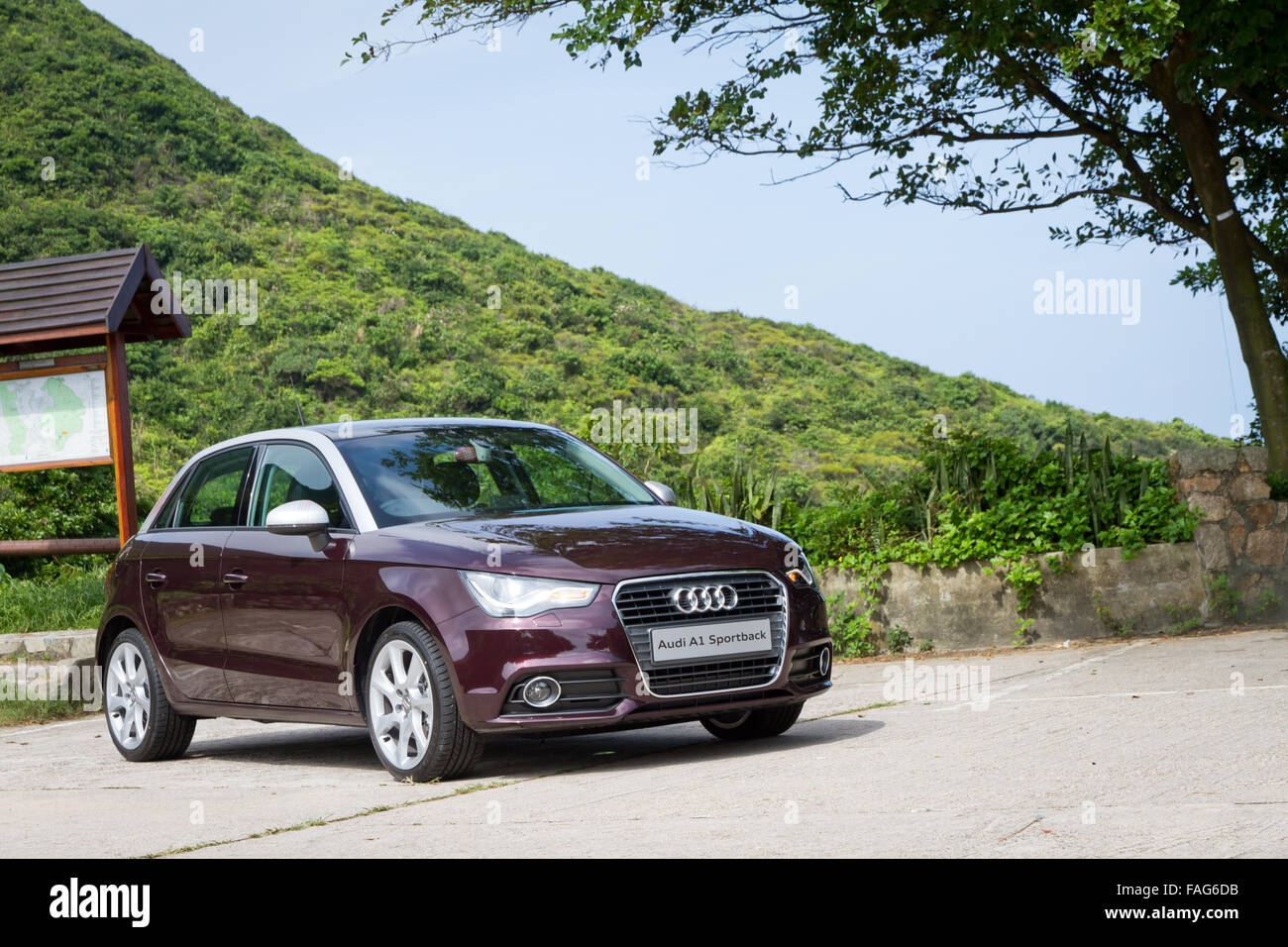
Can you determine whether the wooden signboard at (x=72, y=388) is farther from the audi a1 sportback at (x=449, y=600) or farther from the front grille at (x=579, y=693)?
the front grille at (x=579, y=693)

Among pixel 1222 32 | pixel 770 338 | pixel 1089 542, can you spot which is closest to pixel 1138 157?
pixel 1222 32

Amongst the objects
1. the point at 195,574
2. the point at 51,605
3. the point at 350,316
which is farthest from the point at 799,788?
the point at 350,316

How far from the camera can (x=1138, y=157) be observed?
15898 mm

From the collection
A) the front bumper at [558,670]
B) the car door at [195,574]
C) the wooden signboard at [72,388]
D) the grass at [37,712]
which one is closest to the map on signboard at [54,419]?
the wooden signboard at [72,388]

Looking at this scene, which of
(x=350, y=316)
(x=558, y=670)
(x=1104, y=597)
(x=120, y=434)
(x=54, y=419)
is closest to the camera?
(x=558, y=670)

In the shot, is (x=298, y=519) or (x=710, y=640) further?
(x=298, y=519)

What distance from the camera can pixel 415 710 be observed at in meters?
6.82

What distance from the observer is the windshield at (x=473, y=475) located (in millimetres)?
7492

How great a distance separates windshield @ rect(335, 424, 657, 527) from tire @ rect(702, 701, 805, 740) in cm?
127

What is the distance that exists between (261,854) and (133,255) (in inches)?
401

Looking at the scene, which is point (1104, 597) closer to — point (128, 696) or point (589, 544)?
point (589, 544)

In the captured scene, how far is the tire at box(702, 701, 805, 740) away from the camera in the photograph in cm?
768

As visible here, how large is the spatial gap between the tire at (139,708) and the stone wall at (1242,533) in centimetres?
793

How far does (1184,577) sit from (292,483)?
24.5 feet
